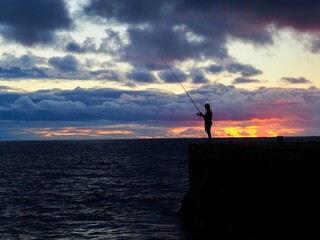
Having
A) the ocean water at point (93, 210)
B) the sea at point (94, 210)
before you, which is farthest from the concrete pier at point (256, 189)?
the ocean water at point (93, 210)

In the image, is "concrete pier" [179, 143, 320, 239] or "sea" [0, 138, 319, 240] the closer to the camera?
"concrete pier" [179, 143, 320, 239]

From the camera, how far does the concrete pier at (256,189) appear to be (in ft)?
34.9

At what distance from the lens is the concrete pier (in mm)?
10648

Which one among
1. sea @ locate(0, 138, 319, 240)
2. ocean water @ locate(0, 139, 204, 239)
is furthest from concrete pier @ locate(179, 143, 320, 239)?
ocean water @ locate(0, 139, 204, 239)

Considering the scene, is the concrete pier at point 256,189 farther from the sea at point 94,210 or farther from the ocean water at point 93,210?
the ocean water at point 93,210

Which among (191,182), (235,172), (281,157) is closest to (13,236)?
(191,182)

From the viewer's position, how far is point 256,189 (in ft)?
41.9

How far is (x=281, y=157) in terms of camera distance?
1166cm

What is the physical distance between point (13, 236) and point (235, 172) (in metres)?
9.56

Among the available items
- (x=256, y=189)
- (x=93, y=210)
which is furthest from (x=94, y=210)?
(x=256, y=189)

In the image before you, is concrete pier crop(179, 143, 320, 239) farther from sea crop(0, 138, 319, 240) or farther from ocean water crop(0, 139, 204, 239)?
ocean water crop(0, 139, 204, 239)

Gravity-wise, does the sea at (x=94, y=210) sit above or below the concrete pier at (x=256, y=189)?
below

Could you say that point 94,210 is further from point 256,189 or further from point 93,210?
point 256,189

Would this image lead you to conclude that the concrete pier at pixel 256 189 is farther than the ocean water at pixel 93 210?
No
